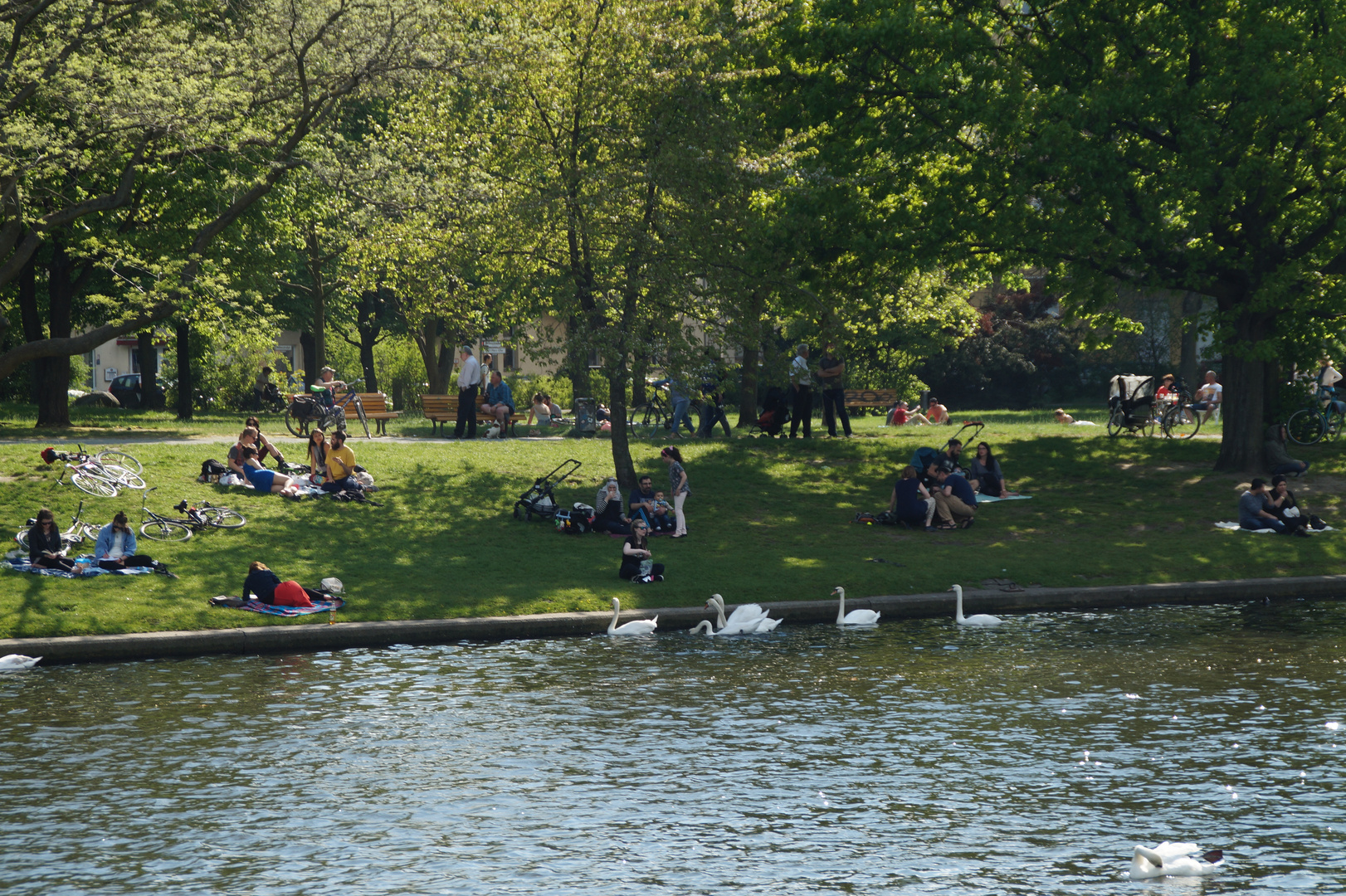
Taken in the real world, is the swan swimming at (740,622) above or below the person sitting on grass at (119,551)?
below

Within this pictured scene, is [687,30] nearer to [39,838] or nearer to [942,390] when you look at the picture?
[39,838]

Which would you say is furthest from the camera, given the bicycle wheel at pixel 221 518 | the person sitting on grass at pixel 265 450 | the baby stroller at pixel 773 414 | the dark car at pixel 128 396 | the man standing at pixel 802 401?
the dark car at pixel 128 396

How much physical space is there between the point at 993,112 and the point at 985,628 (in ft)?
35.2

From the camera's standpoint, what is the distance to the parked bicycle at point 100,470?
69.3ft

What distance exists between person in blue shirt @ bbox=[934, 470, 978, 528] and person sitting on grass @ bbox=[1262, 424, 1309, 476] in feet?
20.7

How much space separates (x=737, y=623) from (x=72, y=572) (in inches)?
343

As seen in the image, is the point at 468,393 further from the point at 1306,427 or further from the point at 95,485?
the point at 1306,427

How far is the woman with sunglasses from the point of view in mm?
17516

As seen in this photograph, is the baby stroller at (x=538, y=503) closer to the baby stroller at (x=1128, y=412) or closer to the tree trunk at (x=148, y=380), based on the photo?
the baby stroller at (x=1128, y=412)

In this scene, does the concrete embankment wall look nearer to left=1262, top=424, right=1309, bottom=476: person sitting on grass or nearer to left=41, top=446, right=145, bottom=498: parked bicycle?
left=41, top=446, right=145, bottom=498: parked bicycle

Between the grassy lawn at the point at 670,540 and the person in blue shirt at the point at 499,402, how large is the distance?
2.15m

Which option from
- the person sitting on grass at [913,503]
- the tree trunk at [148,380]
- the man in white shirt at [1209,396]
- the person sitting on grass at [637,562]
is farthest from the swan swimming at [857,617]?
the tree trunk at [148,380]

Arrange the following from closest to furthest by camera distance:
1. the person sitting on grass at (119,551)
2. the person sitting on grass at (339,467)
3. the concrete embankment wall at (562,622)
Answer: the concrete embankment wall at (562,622) < the person sitting on grass at (119,551) < the person sitting on grass at (339,467)

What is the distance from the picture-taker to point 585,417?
31.5m
